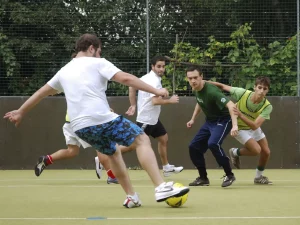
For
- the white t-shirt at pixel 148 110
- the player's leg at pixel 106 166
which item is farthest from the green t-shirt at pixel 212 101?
the white t-shirt at pixel 148 110

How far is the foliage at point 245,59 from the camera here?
1595 cm

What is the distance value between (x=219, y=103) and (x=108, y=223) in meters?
4.18

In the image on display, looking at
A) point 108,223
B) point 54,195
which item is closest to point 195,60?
point 54,195

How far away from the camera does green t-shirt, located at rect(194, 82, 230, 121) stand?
11094 mm

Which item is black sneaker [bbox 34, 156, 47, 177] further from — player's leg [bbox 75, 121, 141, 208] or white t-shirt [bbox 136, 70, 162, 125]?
player's leg [bbox 75, 121, 141, 208]

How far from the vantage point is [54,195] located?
1031 centimetres

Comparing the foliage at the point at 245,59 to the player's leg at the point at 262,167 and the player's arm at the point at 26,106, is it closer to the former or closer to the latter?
the player's leg at the point at 262,167

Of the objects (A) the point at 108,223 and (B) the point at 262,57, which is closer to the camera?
(A) the point at 108,223

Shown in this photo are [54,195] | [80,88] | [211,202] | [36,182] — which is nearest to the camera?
[80,88]

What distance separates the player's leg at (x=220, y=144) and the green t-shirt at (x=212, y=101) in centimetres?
11

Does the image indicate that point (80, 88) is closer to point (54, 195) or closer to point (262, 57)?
point (54, 195)

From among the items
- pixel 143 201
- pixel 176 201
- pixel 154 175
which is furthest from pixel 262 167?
pixel 154 175

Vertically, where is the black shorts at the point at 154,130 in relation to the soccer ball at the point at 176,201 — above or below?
below

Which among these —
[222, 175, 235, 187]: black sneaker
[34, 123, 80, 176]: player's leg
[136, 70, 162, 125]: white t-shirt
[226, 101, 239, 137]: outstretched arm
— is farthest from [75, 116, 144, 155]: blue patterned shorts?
[136, 70, 162, 125]: white t-shirt
